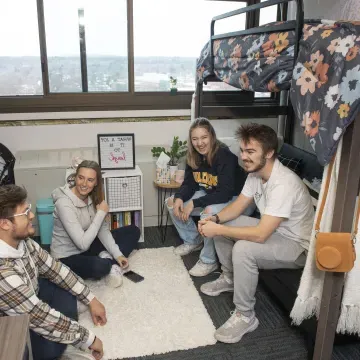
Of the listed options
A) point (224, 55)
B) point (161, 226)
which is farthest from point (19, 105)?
→ point (224, 55)

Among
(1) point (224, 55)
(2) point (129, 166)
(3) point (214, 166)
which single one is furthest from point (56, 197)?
(1) point (224, 55)

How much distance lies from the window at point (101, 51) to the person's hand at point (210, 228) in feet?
5.41

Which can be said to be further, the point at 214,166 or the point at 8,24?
the point at 8,24

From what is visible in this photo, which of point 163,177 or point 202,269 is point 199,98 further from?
point 202,269

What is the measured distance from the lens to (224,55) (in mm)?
2514

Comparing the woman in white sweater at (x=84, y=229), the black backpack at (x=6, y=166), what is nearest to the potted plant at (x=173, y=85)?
the woman in white sweater at (x=84, y=229)

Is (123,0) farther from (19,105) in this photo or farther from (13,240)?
(13,240)

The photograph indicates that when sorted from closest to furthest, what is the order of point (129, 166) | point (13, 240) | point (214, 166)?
point (13, 240), point (214, 166), point (129, 166)

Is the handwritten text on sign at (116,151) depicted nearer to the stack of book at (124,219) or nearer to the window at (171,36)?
the stack of book at (124,219)

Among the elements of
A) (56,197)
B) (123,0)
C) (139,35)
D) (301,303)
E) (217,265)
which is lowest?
(217,265)

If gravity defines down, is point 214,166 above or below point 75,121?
below

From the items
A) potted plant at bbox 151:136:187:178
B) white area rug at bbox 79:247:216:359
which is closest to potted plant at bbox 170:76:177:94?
potted plant at bbox 151:136:187:178

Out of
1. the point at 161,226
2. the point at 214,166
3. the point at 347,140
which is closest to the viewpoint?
the point at 347,140

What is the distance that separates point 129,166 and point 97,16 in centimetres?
127
